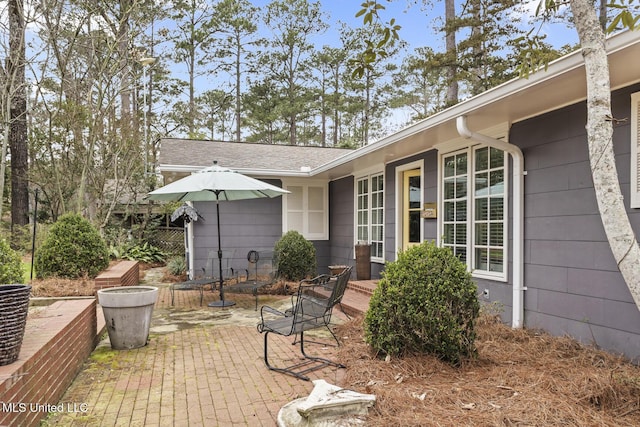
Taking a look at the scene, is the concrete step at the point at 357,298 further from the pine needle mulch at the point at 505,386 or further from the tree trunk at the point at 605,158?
the tree trunk at the point at 605,158

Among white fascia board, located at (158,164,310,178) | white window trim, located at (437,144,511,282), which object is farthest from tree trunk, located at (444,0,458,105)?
white window trim, located at (437,144,511,282)

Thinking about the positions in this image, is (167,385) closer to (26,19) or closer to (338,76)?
(26,19)

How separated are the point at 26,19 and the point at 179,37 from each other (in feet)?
33.8

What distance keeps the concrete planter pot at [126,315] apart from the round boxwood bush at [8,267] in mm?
724

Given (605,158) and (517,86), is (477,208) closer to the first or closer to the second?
(517,86)

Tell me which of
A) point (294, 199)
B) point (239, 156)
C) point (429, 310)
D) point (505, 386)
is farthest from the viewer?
point (239, 156)

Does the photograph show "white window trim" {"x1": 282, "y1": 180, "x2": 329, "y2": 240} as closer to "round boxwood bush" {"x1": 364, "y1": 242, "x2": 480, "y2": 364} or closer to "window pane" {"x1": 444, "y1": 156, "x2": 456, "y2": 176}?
"window pane" {"x1": 444, "y1": 156, "x2": 456, "y2": 176}

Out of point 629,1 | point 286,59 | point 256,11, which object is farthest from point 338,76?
point 629,1

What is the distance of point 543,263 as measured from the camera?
4234mm

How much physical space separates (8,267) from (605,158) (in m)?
4.87

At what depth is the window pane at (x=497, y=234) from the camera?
15.6 feet

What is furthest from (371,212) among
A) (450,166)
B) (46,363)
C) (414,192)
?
(46,363)

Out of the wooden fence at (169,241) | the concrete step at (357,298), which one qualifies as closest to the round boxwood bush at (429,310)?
the concrete step at (357,298)

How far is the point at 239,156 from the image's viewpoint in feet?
32.1
